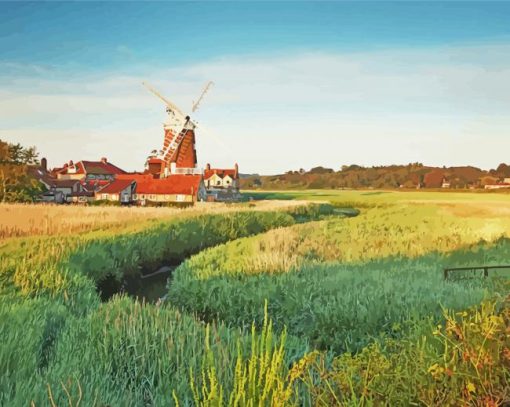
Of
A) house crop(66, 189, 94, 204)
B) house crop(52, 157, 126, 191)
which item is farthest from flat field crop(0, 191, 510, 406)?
house crop(52, 157, 126, 191)

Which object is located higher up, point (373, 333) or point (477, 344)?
point (477, 344)

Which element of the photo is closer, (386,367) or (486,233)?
(386,367)

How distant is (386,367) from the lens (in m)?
4.27

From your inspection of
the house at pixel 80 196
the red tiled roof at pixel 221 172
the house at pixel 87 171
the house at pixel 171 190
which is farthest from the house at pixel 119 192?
the red tiled roof at pixel 221 172

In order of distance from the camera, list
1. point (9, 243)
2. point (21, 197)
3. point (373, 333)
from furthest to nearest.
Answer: point (21, 197), point (9, 243), point (373, 333)

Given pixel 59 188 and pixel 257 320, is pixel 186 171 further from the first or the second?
pixel 257 320

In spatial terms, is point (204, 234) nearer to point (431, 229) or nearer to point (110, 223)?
point (110, 223)

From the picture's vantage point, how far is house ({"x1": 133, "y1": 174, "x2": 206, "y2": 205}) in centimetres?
5303

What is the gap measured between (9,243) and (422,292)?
13979 mm

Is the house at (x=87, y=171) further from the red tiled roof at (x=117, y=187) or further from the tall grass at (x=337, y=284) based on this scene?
the tall grass at (x=337, y=284)

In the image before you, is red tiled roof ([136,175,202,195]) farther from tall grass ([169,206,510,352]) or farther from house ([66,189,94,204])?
tall grass ([169,206,510,352])

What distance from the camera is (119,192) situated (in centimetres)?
5453

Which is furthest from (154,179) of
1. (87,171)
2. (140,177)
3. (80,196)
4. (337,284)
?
(337,284)

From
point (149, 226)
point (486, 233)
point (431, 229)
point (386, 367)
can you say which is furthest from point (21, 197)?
point (386, 367)
